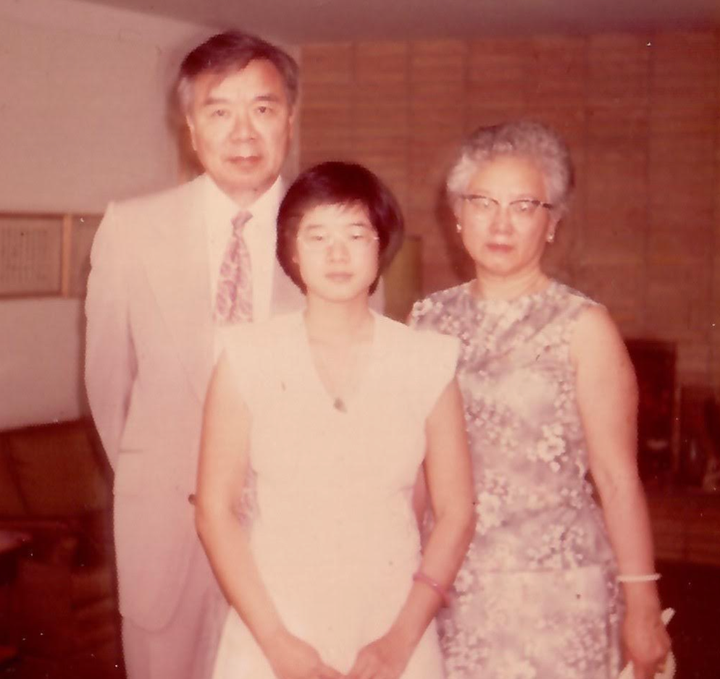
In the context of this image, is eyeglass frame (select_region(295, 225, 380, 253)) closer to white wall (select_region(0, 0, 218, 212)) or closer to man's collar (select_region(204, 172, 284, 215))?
man's collar (select_region(204, 172, 284, 215))

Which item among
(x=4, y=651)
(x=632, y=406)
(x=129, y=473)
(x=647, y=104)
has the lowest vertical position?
(x=4, y=651)

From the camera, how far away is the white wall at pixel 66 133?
3.57 m

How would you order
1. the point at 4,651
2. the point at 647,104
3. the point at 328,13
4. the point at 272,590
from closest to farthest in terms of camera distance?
the point at 272,590 → the point at 4,651 → the point at 328,13 → the point at 647,104

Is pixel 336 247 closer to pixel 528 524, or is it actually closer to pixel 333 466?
pixel 333 466

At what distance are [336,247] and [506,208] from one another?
0.36 metres

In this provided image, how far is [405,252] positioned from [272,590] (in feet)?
10.2

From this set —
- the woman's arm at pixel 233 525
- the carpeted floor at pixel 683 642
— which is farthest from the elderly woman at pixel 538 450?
the carpeted floor at pixel 683 642

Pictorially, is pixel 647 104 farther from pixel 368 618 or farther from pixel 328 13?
pixel 368 618

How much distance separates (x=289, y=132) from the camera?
1.75 metres

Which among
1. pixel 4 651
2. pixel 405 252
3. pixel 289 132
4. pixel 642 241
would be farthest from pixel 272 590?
pixel 642 241

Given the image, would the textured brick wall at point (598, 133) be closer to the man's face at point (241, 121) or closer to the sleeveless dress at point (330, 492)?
the man's face at point (241, 121)

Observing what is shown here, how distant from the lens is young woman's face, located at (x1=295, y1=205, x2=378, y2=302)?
1405mm

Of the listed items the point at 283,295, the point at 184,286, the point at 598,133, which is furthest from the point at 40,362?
the point at 598,133

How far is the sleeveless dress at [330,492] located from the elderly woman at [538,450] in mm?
254
